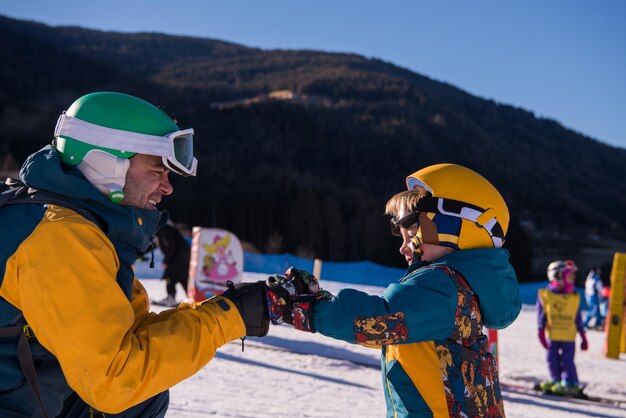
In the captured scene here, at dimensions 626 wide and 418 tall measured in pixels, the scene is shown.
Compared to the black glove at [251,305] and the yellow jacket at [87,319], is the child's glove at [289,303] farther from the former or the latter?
the yellow jacket at [87,319]

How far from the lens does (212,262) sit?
11.5 metres

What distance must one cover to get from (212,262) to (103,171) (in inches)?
375

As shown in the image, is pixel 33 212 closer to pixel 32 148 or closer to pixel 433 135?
pixel 32 148

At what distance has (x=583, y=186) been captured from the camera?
102 meters

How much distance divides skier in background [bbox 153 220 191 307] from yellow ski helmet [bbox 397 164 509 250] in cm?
982

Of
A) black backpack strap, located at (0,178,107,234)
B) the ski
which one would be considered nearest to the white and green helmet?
black backpack strap, located at (0,178,107,234)

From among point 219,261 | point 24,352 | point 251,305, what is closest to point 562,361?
point 219,261

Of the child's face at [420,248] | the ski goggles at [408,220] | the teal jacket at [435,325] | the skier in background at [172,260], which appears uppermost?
the ski goggles at [408,220]

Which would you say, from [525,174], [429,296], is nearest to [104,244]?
[429,296]

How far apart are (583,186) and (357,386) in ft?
346

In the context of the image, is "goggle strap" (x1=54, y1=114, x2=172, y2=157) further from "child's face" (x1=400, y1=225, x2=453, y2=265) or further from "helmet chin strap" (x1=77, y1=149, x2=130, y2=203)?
"child's face" (x1=400, y1=225, x2=453, y2=265)

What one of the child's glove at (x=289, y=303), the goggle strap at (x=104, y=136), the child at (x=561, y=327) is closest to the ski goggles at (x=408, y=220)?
the child's glove at (x=289, y=303)

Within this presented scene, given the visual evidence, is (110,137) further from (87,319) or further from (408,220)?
(408,220)

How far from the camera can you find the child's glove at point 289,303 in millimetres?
2209
